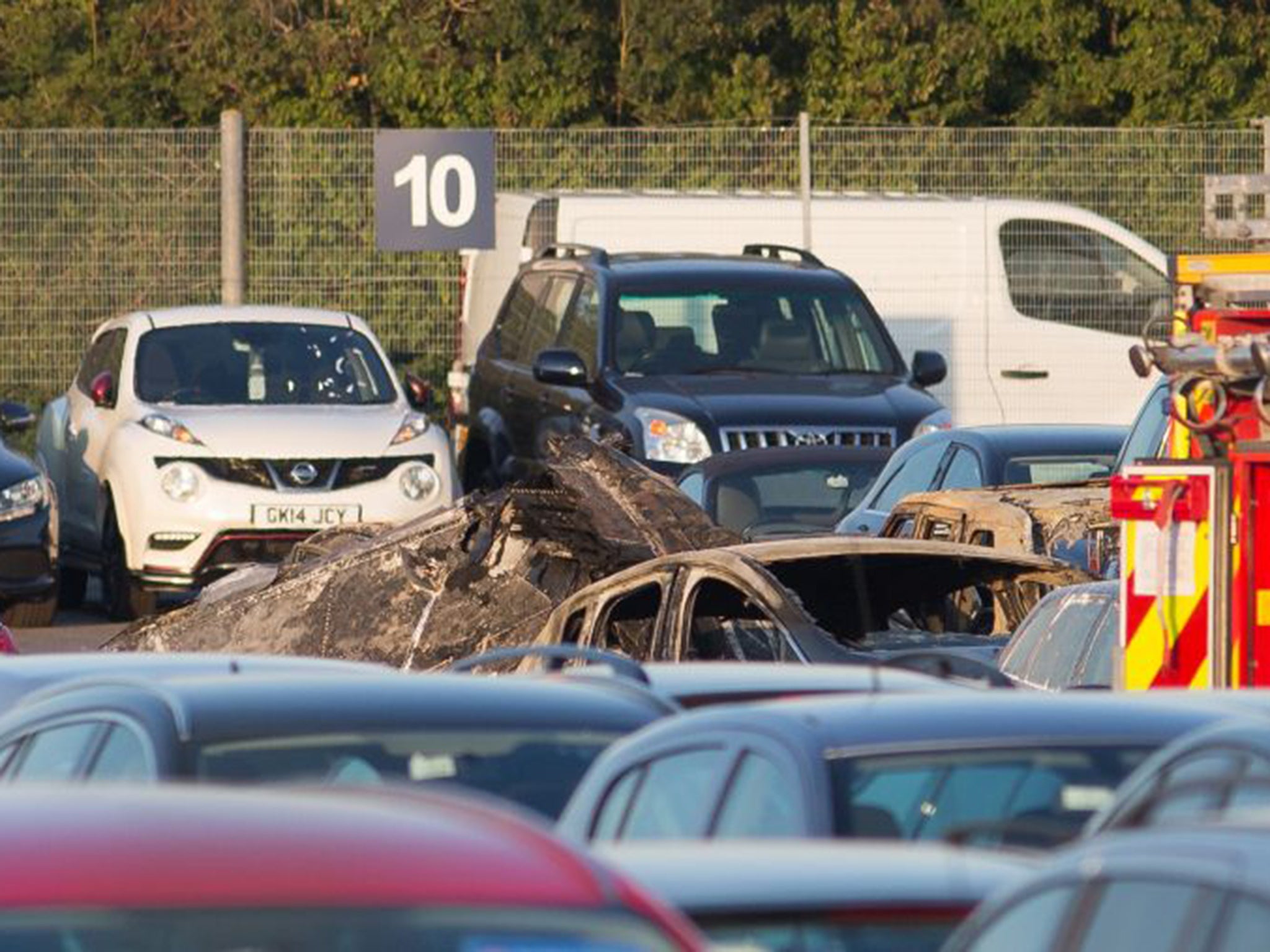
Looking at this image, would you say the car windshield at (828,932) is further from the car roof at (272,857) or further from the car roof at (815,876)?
the car roof at (272,857)

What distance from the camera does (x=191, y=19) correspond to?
34.4m

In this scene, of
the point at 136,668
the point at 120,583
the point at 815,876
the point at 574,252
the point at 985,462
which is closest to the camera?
the point at 815,876

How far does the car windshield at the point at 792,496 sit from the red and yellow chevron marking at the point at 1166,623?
6388 millimetres

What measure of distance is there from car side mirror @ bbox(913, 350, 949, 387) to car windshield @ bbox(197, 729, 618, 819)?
13.3 metres

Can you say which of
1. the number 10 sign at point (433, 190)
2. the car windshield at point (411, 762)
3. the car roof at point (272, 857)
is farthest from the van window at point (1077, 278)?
the car roof at point (272, 857)

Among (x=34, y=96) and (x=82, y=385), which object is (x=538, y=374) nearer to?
(x=82, y=385)

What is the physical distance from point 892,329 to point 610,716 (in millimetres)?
17789

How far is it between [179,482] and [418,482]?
4.22ft

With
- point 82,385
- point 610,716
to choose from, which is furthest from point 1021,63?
point 610,716

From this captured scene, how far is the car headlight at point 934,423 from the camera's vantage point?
60.9ft

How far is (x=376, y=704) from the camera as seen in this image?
6.21 meters

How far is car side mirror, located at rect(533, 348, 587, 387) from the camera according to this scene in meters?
18.6

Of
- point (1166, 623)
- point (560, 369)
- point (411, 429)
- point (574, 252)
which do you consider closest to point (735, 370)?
point (560, 369)

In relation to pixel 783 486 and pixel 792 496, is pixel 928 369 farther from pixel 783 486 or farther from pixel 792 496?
pixel 783 486
